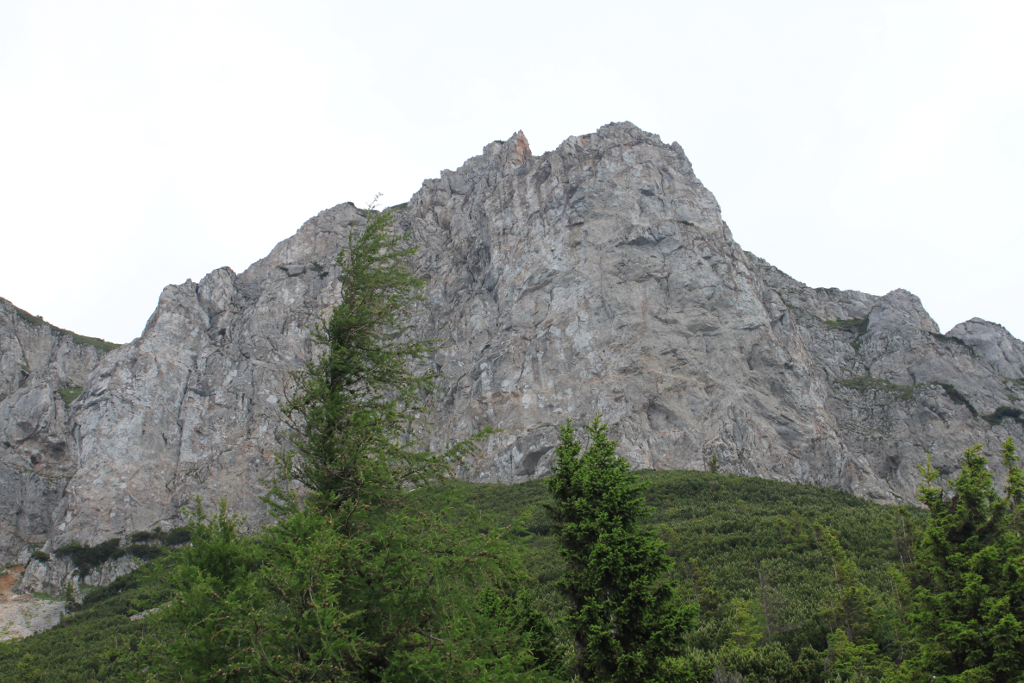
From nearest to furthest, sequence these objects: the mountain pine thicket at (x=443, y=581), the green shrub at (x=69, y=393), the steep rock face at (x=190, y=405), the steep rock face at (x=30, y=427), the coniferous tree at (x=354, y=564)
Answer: the coniferous tree at (x=354, y=564), the mountain pine thicket at (x=443, y=581), the steep rock face at (x=190, y=405), the steep rock face at (x=30, y=427), the green shrub at (x=69, y=393)

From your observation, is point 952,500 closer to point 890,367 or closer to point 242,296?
point 890,367

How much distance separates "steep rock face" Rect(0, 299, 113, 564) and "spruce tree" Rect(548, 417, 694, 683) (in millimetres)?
89020

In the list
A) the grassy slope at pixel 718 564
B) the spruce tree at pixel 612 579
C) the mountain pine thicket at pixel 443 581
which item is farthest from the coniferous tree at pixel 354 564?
the spruce tree at pixel 612 579

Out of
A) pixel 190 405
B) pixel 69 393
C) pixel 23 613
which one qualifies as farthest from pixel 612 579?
pixel 69 393

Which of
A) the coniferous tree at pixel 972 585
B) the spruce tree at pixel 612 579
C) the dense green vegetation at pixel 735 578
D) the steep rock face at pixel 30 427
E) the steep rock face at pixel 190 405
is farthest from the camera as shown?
the steep rock face at pixel 30 427

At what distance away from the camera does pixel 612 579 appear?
14.0 meters

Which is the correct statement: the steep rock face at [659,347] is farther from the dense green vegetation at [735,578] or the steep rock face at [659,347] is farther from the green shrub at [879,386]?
the dense green vegetation at [735,578]

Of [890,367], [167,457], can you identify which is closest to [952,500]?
[167,457]

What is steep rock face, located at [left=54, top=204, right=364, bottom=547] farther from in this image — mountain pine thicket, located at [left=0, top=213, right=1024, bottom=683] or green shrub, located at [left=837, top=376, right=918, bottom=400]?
green shrub, located at [left=837, top=376, right=918, bottom=400]

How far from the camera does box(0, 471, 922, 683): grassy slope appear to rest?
1085 inches

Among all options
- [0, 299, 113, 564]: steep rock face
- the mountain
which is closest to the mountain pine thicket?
the mountain

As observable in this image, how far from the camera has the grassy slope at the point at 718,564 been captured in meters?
27.6

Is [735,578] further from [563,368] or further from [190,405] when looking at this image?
[190,405]

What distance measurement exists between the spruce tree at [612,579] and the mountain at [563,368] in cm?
5652
